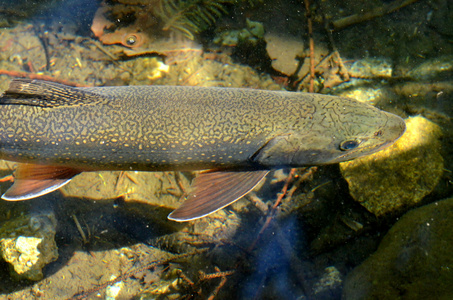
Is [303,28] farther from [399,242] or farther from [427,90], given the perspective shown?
[399,242]

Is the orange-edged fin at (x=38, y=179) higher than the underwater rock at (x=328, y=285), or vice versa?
the orange-edged fin at (x=38, y=179)

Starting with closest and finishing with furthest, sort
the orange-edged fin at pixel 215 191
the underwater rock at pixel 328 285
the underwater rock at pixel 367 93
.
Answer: the orange-edged fin at pixel 215 191 → the underwater rock at pixel 328 285 → the underwater rock at pixel 367 93

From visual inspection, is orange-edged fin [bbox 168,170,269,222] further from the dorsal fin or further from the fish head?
the dorsal fin

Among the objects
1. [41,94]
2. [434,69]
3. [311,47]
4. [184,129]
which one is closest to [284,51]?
[311,47]

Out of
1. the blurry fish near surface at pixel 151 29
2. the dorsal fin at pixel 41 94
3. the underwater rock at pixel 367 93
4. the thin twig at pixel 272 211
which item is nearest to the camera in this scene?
the dorsal fin at pixel 41 94

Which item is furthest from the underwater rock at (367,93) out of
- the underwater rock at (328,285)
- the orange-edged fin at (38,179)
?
the orange-edged fin at (38,179)

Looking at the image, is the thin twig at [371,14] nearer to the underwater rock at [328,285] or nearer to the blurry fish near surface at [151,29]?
the blurry fish near surface at [151,29]

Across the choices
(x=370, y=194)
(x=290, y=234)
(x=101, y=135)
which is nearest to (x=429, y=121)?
(x=370, y=194)
